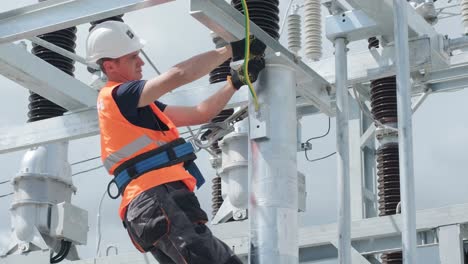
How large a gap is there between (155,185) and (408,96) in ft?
3.83

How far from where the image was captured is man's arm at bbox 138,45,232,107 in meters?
4.93

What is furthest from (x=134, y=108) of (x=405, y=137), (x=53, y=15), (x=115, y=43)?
(x=405, y=137)

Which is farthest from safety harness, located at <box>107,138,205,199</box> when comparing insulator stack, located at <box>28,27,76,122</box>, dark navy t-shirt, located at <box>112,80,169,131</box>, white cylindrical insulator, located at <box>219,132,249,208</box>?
insulator stack, located at <box>28,27,76,122</box>

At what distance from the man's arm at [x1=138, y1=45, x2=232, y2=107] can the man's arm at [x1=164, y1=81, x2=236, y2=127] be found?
189 mm

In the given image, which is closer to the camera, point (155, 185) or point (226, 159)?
point (155, 185)

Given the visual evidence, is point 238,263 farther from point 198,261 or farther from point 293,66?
point 293,66

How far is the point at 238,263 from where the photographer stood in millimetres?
4953

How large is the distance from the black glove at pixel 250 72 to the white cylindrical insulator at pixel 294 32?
363 centimetres

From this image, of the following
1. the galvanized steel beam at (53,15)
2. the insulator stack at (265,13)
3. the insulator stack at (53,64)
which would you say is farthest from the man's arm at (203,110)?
the insulator stack at (53,64)

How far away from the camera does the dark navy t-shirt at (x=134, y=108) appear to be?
5.06 metres

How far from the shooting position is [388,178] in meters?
9.14

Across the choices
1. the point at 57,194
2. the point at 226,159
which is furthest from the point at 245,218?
the point at 57,194

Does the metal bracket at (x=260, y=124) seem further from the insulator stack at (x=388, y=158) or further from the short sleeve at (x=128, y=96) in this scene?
the insulator stack at (x=388, y=158)

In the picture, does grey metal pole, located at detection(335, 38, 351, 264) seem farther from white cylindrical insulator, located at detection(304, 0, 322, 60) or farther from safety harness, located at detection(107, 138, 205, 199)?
white cylindrical insulator, located at detection(304, 0, 322, 60)
